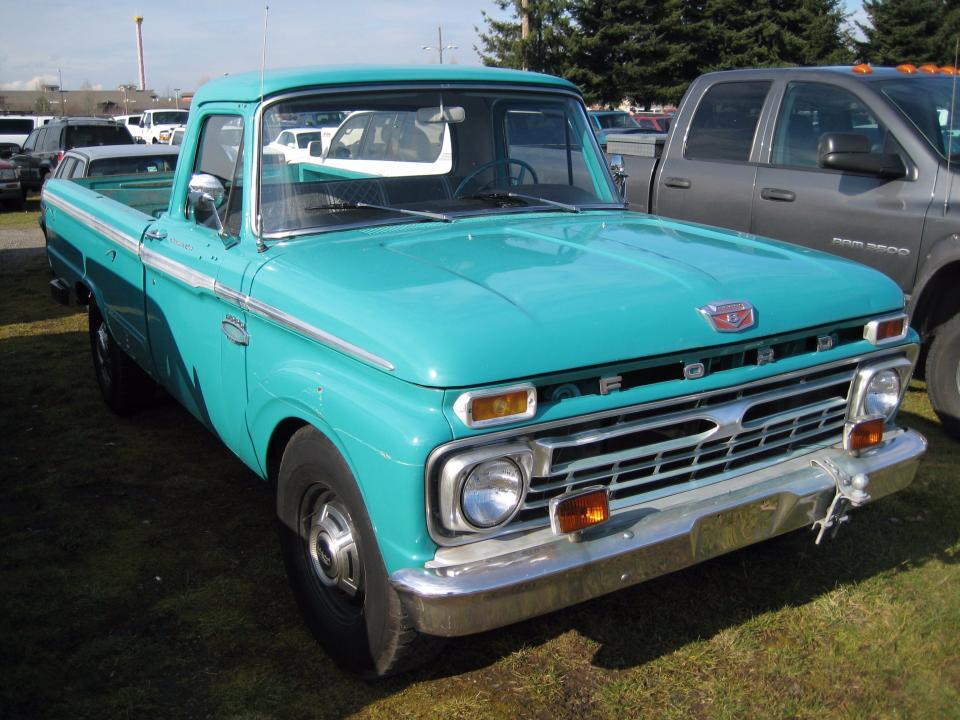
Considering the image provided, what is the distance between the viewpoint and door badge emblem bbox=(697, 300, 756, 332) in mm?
2709

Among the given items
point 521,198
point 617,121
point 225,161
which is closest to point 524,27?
point 617,121

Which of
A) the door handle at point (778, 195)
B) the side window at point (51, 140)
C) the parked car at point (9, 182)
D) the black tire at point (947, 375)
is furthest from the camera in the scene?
the parked car at point (9, 182)

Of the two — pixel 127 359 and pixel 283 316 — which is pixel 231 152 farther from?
pixel 127 359

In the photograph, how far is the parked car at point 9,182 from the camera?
17.8m

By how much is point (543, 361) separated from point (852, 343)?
127 cm

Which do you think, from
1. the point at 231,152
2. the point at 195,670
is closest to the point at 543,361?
the point at 195,670

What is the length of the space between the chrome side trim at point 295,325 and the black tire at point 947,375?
388cm

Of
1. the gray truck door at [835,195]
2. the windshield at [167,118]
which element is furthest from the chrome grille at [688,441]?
the windshield at [167,118]

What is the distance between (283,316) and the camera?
2.97 meters

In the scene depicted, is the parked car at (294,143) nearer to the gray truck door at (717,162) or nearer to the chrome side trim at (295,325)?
the chrome side trim at (295,325)

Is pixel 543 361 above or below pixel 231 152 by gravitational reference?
below

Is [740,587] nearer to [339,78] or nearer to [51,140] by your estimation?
[339,78]

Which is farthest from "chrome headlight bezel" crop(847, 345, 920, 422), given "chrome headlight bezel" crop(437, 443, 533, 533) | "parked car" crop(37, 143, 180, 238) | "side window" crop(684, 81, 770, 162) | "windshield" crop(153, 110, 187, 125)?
"windshield" crop(153, 110, 187, 125)

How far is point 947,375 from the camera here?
5070 millimetres
